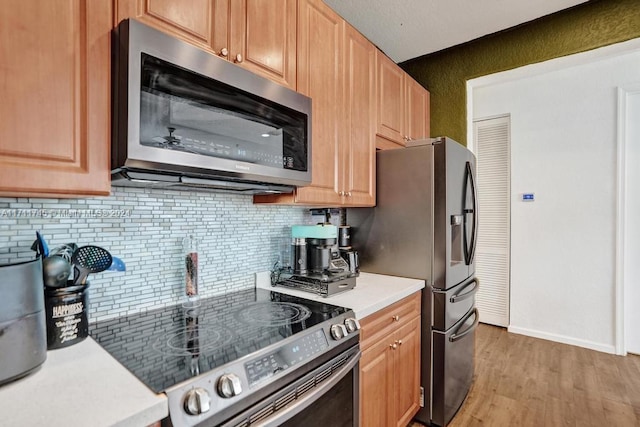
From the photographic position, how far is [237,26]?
1.28m

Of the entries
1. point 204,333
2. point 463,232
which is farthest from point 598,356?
point 204,333

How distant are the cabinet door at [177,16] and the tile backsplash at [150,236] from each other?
0.61 metres

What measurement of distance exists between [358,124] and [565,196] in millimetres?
2451

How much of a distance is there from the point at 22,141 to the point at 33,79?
0.16 meters

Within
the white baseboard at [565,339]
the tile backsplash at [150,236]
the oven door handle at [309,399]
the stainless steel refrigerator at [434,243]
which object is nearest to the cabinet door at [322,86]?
the tile backsplash at [150,236]

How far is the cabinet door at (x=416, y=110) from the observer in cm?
253

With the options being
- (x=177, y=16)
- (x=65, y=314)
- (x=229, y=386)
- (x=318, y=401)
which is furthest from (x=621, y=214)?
(x=65, y=314)

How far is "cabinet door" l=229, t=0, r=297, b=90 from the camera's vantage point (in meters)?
1.28

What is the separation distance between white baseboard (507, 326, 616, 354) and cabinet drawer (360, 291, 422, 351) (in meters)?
2.19

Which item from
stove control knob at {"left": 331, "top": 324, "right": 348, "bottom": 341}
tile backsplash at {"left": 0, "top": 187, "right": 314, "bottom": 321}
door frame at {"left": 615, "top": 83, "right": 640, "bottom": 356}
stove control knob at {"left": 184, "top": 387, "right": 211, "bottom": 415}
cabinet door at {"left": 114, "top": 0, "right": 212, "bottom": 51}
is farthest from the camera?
door frame at {"left": 615, "top": 83, "right": 640, "bottom": 356}

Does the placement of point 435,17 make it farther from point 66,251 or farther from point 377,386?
point 66,251

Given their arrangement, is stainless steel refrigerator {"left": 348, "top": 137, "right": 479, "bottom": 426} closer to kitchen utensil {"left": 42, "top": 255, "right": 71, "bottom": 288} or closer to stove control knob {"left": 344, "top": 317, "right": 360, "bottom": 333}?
stove control knob {"left": 344, "top": 317, "right": 360, "bottom": 333}

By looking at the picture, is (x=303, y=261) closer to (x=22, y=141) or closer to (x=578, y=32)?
(x=22, y=141)

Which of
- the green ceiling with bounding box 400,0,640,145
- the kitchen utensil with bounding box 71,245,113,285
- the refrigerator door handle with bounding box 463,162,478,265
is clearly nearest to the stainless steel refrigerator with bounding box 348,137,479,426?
the refrigerator door handle with bounding box 463,162,478,265
